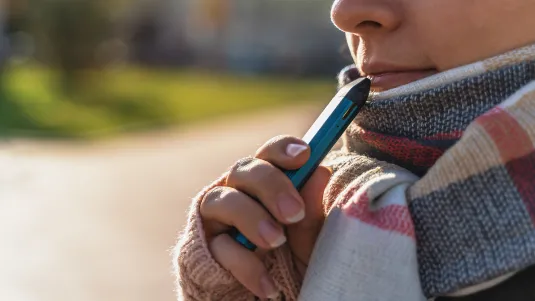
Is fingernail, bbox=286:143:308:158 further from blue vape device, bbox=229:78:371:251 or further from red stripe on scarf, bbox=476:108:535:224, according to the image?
red stripe on scarf, bbox=476:108:535:224

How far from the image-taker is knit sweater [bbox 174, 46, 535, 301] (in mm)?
828

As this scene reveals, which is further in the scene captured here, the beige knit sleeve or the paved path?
the paved path

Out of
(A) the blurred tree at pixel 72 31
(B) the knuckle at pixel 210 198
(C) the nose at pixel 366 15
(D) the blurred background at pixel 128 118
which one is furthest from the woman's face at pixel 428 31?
(A) the blurred tree at pixel 72 31

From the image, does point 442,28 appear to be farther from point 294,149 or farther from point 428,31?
point 294,149

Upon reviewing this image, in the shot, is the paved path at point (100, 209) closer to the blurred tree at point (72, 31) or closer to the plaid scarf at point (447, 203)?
the plaid scarf at point (447, 203)

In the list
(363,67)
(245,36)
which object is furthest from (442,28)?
(245,36)

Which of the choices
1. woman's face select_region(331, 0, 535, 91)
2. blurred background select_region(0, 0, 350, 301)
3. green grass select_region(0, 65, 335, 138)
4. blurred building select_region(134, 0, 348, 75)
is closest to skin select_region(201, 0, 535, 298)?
woman's face select_region(331, 0, 535, 91)

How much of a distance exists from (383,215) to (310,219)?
134 mm

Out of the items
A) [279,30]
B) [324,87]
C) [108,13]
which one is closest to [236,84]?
[324,87]

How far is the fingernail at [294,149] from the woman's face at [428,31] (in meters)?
0.12

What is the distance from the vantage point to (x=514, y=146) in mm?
841

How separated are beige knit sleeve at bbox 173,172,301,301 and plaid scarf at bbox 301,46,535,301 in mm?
72

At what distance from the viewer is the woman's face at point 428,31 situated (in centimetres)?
88

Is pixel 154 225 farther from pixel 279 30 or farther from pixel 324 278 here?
pixel 279 30
